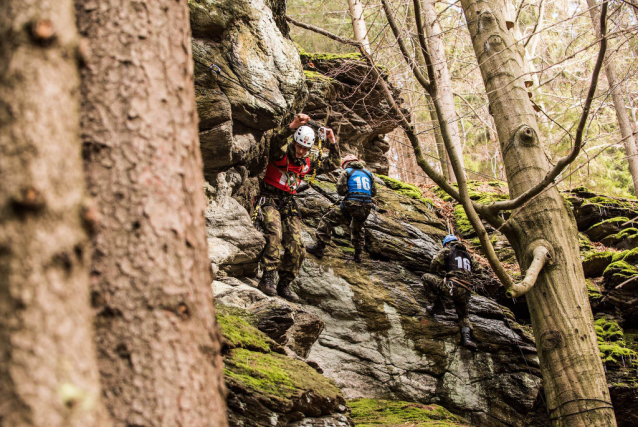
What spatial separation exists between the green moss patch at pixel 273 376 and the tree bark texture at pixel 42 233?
310 cm

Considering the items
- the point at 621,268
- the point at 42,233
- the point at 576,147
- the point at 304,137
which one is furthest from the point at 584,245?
the point at 42,233

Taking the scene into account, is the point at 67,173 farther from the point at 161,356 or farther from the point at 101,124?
the point at 161,356

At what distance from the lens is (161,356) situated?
153 centimetres

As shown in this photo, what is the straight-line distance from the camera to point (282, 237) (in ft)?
25.7

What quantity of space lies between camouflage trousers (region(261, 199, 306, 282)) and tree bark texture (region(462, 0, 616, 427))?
134 inches

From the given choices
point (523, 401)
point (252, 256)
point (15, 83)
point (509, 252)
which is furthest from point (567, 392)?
point (509, 252)

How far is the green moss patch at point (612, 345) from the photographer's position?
318 inches

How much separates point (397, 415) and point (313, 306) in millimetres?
2637

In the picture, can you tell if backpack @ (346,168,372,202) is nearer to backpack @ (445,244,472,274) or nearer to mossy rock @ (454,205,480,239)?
backpack @ (445,244,472,274)

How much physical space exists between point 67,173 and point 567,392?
195 inches

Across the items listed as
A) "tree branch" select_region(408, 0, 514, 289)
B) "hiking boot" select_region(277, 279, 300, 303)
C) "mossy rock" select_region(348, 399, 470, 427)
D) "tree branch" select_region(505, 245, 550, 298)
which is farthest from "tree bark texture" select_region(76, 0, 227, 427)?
"hiking boot" select_region(277, 279, 300, 303)

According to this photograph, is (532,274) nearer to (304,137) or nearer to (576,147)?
(576,147)

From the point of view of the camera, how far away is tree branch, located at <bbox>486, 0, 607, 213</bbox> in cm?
418

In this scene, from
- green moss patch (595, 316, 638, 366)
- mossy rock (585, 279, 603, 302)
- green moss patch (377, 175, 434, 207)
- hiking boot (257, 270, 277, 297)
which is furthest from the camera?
green moss patch (377, 175, 434, 207)
